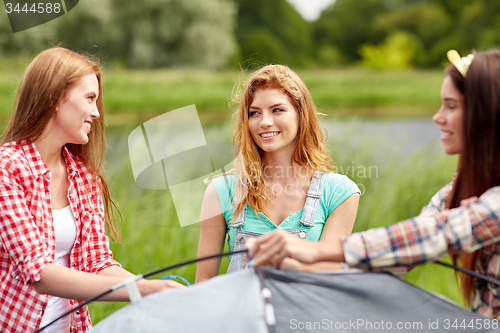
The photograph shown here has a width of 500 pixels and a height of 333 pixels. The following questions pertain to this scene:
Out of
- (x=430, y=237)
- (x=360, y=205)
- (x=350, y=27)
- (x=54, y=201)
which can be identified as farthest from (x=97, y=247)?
(x=350, y=27)

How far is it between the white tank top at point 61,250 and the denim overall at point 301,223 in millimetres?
619

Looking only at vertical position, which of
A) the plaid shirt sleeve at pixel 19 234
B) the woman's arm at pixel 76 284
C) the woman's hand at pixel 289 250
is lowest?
the woman's arm at pixel 76 284

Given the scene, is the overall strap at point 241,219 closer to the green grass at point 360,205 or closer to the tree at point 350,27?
the green grass at point 360,205

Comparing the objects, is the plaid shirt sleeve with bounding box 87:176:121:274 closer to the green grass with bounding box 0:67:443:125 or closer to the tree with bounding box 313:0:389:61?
the green grass with bounding box 0:67:443:125

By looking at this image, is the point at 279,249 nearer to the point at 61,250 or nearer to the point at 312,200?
the point at 312,200

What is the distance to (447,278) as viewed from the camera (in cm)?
399

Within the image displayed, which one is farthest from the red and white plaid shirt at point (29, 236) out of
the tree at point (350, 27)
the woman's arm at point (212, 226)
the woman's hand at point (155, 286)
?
the tree at point (350, 27)

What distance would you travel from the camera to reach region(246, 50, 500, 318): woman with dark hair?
1.22 meters

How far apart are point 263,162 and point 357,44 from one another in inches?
1365

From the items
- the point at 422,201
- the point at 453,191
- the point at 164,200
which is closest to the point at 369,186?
the point at 422,201

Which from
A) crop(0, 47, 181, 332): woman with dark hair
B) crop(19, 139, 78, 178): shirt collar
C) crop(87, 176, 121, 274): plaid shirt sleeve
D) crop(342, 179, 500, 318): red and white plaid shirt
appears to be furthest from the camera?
crop(87, 176, 121, 274): plaid shirt sleeve

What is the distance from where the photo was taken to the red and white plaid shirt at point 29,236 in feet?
4.69

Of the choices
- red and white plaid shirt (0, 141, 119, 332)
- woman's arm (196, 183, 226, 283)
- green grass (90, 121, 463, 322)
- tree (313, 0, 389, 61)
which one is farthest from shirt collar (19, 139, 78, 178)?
tree (313, 0, 389, 61)

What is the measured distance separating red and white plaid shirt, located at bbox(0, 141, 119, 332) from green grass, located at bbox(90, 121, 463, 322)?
1.63m
